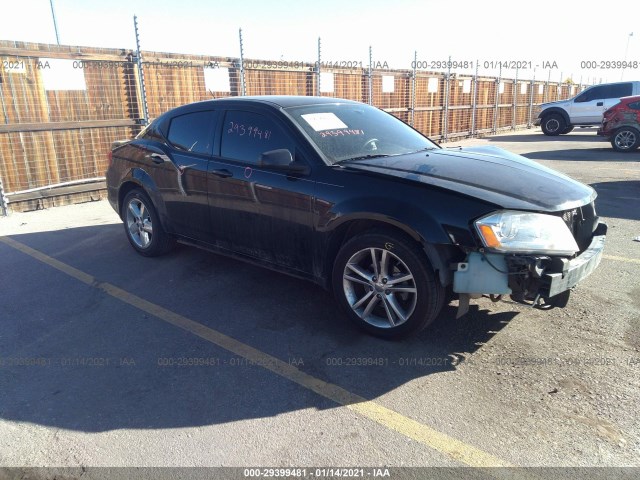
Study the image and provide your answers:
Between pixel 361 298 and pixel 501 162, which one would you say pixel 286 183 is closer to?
pixel 361 298

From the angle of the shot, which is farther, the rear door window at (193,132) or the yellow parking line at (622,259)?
the yellow parking line at (622,259)

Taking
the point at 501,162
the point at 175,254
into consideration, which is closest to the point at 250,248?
the point at 175,254

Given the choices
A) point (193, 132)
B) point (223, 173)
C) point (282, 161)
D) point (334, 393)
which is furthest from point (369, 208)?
point (193, 132)

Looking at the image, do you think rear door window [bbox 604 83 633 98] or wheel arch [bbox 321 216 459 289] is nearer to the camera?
wheel arch [bbox 321 216 459 289]

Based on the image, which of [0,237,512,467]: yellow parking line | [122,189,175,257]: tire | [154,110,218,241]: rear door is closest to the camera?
[0,237,512,467]: yellow parking line

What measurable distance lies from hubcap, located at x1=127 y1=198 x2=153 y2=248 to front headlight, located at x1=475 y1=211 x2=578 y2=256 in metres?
3.70

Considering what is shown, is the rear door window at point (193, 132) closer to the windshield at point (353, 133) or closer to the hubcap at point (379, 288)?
the windshield at point (353, 133)

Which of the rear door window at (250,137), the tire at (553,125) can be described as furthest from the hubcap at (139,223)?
the tire at (553,125)

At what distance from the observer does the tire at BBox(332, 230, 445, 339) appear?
3307mm

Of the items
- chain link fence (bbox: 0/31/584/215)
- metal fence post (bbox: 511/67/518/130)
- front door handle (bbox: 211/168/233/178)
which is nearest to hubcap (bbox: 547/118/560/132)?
metal fence post (bbox: 511/67/518/130)

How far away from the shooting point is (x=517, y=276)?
3.09 m

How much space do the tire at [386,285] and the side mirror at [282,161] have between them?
2.27ft

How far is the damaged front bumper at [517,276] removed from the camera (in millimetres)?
3033

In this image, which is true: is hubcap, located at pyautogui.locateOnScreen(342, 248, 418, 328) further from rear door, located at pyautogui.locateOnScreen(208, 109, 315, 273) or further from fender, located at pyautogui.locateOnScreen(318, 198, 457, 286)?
rear door, located at pyautogui.locateOnScreen(208, 109, 315, 273)
